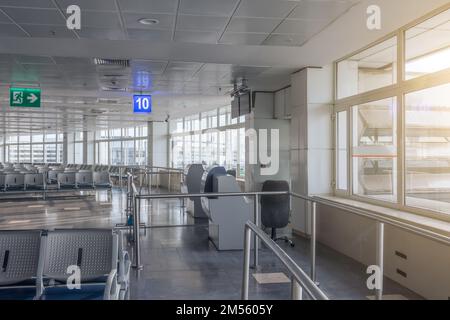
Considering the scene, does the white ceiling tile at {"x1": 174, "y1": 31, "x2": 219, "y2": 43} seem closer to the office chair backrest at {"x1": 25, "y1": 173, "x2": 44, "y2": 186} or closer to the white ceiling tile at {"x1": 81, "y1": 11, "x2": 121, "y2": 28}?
the white ceiling tile at {"x1": 81, "y1": 11, "x2": 121, "y2": 28}

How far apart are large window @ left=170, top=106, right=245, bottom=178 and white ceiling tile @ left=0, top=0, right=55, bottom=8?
28.9 feet

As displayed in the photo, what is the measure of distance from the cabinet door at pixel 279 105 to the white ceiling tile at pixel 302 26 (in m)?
4.40

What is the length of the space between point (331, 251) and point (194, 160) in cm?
1264

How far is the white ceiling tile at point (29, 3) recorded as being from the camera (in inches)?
189

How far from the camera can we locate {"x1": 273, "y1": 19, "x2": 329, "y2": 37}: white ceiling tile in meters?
5.43

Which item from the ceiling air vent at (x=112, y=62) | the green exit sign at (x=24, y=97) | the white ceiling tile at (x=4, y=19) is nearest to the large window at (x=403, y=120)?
the ceiling air vent at (x=112, y=62)

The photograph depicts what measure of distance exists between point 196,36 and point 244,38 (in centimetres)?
71

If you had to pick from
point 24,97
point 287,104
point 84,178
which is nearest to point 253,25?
point 287,104

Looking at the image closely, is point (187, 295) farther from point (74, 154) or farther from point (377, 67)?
point (74, 154)

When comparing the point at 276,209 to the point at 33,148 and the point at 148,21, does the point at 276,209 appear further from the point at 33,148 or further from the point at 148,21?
the point at 33,148

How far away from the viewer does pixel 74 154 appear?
103 feet

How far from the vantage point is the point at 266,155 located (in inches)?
424

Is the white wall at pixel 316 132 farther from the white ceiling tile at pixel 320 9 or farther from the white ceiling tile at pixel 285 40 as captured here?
the white ceiling tile at pixel 320 9
